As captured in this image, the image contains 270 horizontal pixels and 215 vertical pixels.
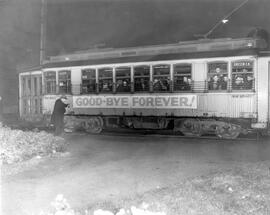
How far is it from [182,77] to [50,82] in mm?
6326

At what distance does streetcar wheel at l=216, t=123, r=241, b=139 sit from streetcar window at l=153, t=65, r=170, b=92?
2.32 metres

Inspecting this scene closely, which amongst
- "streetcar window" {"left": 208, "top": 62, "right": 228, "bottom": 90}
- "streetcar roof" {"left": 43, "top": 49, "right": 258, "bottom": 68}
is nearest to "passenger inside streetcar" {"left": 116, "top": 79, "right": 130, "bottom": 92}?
"streetcar roof" {"left": 43, "top": 49, "right": 258, "bottom": 68}

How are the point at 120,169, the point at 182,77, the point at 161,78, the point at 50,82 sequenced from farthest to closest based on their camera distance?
the point at 50,82 → the point at 161,78 → the point at 182,77 → the point at 120,169

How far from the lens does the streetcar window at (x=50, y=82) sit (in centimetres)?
1610

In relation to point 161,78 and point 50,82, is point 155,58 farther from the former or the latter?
point 50,82

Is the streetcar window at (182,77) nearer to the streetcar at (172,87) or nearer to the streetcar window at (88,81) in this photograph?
the streetcar at (172,87)

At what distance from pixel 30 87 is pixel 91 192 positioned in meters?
13.1

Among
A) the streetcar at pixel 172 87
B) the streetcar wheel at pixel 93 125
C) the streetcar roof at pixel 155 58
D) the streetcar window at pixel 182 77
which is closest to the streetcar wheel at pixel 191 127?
the streetcar at pixel 172 87

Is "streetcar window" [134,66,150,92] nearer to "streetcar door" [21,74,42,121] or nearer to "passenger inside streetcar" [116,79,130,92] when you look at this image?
"passenger inside streetcar" [116,79,130,92]

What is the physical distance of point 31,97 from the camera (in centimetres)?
1806

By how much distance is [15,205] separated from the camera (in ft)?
17.7

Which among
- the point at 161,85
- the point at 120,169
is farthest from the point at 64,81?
the point at 120,169

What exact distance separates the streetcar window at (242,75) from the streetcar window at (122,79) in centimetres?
400

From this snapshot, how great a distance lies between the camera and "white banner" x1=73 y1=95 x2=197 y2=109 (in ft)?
42.6
